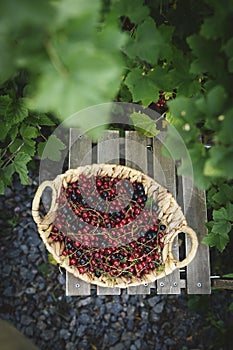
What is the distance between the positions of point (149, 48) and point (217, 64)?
223mm

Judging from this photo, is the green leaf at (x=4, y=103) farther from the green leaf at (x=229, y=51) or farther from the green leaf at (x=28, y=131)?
the green leaf at (x=229, y=51)

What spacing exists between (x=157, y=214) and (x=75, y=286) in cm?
37

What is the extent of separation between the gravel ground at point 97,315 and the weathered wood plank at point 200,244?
443 millimetres

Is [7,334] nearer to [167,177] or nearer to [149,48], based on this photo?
[167,177]

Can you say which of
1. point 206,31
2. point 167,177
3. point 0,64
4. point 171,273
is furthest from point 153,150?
point 0,64

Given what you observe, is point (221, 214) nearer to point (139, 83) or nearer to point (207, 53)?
point (139, 83)

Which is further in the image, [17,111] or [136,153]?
[136,153]

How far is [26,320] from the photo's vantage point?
2039 millimetres

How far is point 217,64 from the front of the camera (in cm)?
87

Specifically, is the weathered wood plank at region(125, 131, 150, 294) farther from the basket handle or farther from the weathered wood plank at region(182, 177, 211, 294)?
the basket handle

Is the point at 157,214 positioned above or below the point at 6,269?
above

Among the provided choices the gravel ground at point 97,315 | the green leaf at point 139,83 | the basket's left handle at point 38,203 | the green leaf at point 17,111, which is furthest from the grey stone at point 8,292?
the green leaf at point 139,83

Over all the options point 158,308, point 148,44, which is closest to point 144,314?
point 158,308

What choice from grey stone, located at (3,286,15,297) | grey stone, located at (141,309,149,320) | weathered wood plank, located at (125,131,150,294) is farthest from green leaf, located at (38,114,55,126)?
grey stone, located at (141,309,149,320)
